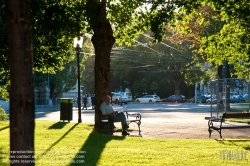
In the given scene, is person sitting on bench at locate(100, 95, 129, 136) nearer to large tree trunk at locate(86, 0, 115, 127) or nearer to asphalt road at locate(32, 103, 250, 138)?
asphalt road at locate(32, 103, 250, 138)

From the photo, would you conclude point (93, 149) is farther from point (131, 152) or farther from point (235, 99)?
point (235, 99)

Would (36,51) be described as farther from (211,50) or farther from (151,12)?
(211,50)

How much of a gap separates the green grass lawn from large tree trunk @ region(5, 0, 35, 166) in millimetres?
3596

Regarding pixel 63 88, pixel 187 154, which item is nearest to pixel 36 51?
pixel 187 154

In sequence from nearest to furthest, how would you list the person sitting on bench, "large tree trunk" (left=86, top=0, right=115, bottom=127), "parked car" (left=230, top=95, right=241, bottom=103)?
the person sitting on bench < "large tree trunk" (left=86, top=0, right=115, bottom=127) < "parked car" (left=230, top=95, right=241, bottom=103)

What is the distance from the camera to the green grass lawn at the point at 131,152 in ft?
28.1

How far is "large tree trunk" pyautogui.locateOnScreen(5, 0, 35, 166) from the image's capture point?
15.2 feet

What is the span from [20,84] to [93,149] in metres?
6.02

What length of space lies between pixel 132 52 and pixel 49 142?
2548 inches

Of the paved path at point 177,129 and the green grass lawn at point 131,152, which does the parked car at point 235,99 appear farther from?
the green grass lawn at point 131,152

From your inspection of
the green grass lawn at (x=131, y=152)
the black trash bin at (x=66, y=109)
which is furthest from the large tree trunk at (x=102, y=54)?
the black trash bin at (x=66, y=109)

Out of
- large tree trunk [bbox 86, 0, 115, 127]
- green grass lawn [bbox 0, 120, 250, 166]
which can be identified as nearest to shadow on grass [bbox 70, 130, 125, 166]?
green grass lawn [bbox 0, 120, 250, 166]

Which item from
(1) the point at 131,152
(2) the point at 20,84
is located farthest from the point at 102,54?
(2) the point at 20,84

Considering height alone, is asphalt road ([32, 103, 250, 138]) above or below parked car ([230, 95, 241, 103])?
below
